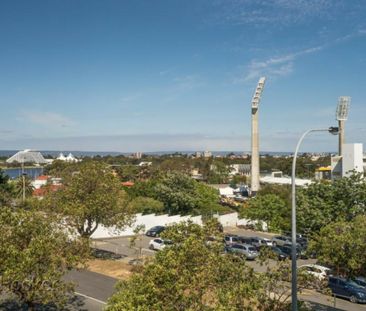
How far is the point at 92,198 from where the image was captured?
30.9 meters

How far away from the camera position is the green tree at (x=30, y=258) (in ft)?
48.1

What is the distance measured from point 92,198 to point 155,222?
1925 centimetres

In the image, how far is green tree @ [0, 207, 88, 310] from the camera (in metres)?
14.7

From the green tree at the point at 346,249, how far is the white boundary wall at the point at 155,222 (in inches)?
893

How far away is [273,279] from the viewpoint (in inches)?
575

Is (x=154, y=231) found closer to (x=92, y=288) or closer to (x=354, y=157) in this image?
(x=92, y=288)

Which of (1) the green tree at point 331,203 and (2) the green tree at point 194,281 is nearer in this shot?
(2) the green tree at point 194,281

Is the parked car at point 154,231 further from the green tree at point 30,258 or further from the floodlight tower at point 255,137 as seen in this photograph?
the floodlight tower at point 255,137

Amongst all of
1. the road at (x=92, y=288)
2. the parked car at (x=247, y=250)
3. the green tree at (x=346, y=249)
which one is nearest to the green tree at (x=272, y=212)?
the parked car at (x=247, y=250)

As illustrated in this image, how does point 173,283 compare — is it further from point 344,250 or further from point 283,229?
point 283,229

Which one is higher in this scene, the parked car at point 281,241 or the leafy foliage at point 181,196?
the leafy foliage at point 181,196

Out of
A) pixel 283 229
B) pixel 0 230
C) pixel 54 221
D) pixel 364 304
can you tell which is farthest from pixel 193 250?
pixel 283 229

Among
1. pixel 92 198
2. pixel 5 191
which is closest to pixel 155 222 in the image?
pixel 5 191

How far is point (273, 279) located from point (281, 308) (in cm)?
110
